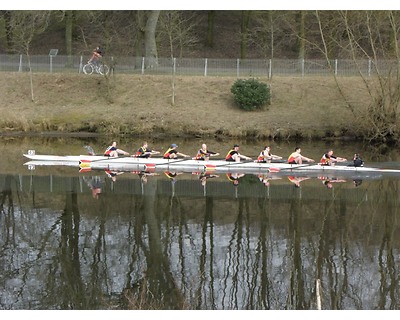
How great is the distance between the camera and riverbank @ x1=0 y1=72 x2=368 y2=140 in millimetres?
45969

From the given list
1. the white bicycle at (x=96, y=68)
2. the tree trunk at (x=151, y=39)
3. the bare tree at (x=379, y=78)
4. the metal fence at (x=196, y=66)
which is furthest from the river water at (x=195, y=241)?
the tree trunk at (x=151, y=39)

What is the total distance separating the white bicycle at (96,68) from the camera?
164 feet

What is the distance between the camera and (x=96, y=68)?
51438 mm

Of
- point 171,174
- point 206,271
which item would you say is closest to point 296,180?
point 171,174

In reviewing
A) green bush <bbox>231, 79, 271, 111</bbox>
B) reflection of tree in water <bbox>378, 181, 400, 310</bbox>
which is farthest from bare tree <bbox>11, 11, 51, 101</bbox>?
reflection of tree in water <bbox>378, 181, 400, 310</bbox>

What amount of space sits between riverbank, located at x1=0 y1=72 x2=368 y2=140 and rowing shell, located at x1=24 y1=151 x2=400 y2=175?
35.2ft

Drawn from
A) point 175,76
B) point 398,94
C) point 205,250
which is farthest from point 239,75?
point 205,250

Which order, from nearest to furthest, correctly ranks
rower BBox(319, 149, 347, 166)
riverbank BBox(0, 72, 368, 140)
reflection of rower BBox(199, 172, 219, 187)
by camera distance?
reflection of rower BBox(199, 172, 219, 187) → rower BBox(319, 149, 347, 166) → riverbank BBox(0, 72, 368, 140)

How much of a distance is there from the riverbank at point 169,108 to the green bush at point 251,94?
1.63 ft

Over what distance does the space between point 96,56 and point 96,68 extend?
1.32 m

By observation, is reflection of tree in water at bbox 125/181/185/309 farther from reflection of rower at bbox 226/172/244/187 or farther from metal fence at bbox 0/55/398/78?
metal fence at bbox 0/55/398/78

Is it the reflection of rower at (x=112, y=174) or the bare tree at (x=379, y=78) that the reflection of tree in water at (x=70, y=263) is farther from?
the bare tree at (x=379, y=78)

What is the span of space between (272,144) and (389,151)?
710 centimetres

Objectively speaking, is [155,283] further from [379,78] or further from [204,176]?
[379,78]
